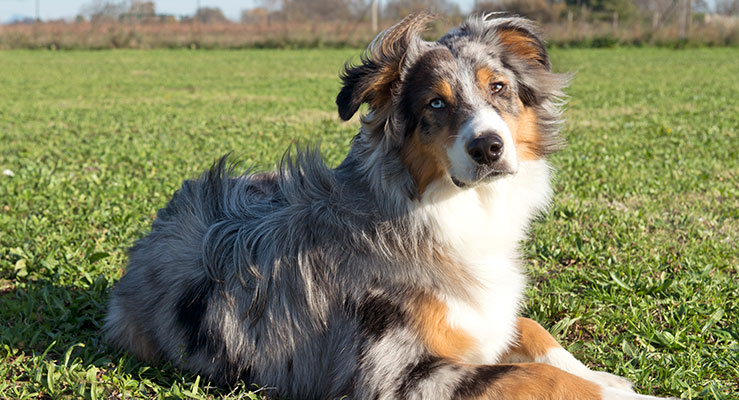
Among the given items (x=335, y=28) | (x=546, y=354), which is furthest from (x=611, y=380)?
(x=335, y=28)

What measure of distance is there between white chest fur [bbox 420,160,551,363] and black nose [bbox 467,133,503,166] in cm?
32

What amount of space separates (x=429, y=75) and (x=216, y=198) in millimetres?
1654

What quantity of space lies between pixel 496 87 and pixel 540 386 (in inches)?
62.3

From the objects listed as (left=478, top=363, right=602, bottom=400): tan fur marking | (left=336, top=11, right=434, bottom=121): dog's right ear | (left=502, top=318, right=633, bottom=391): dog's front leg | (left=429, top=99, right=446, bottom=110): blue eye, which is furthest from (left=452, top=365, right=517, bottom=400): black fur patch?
(left=336, top=11, right=434, bottom=121): dog's right ear

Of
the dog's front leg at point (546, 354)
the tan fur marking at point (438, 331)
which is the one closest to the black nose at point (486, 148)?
the tan fur marking at point (438, 331)

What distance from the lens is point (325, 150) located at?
10977 mm

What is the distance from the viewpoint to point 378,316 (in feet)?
11.6

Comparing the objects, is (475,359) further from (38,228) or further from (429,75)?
(38,228)

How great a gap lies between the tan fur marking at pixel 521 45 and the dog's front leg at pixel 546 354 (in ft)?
5.20

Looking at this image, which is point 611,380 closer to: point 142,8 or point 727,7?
point 727,7

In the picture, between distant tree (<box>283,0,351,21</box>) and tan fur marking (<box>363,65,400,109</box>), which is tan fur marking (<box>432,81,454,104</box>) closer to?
tan fur marking (<box>363,65,400,109</box>)

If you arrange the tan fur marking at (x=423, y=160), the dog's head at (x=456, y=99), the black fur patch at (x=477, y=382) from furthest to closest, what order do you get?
1. the tan fur marking at (x=423, y=160)
2. the dog's head at (x=456, y=99)
3. the black fur patch at (x=477, y=382)

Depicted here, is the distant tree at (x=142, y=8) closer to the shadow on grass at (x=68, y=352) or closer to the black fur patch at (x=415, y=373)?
the shadow on grass at (x=68, y=352)

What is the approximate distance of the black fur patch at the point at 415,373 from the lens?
10.8 ft
